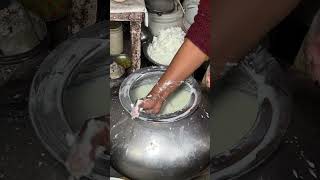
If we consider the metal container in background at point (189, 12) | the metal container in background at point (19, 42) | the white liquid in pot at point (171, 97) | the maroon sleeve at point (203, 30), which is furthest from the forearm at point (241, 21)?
the metal container in background at point (189, 12)

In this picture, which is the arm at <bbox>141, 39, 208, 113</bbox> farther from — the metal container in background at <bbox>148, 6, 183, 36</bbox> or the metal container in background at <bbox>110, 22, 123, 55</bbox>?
the metal container in background at <bbox>148, 6, 183, 36</bbox>

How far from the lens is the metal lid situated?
4.39 feet

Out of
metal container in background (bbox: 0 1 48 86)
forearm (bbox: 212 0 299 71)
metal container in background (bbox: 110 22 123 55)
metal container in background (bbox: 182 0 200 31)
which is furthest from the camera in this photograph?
metal container in background (bbox: 182 0 200 31)

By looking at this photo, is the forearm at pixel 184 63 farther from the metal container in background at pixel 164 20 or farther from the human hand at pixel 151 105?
the metal container in background at pixel 164 20

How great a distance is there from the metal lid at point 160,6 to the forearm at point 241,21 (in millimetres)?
580

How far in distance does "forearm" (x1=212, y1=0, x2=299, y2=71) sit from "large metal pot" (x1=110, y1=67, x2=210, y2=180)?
13 centimetres

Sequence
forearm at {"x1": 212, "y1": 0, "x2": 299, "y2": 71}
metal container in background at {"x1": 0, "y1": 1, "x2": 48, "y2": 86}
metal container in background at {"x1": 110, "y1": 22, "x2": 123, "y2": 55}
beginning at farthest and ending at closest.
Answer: metal container in background at {"x1": 110, "y1": 22, "x2": 123, "y2": 55} → metal container in background at {"x1": 0, "y1": 1, "x2": 48, "y2": 86} → forearm at {"x1": 212, "y1": 0, "x2": 299, "y2": 71}

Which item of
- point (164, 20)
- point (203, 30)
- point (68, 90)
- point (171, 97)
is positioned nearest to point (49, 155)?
point (68, 90)

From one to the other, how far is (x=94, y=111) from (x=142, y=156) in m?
0.13

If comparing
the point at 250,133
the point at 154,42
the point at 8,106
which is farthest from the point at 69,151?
the point at 154,42

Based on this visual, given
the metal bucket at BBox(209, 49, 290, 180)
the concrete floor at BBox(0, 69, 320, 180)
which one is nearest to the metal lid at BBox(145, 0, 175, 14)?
the metal bucket at BBox(209, 49, 290, 180)

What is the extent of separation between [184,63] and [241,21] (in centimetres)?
12

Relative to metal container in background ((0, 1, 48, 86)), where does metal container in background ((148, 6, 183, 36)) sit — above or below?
below

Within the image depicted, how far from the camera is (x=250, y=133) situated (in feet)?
2.95
